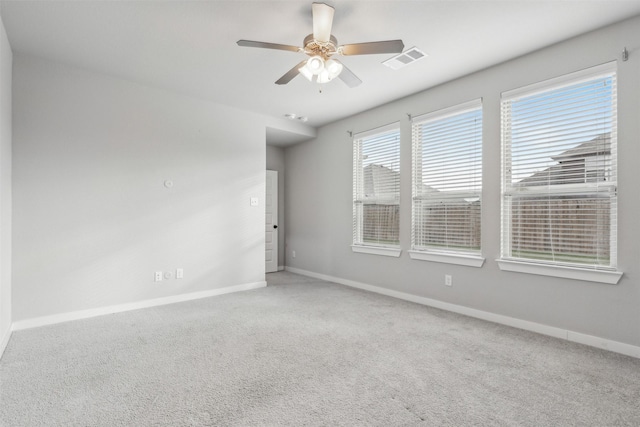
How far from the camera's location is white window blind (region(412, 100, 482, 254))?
372 cm

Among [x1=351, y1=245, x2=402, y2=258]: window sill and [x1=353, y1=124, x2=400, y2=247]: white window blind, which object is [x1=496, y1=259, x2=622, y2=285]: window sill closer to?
[x1=351, y1=245, x2=402, y2=258]: window sill

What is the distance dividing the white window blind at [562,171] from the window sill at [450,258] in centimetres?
28

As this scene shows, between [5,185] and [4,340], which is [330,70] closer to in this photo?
[5,185]

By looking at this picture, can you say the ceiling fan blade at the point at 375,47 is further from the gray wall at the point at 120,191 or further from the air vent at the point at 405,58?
the gray wall at the point at 120,191

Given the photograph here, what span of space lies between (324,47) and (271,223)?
14.3 ft

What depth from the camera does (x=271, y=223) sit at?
21.2 feet

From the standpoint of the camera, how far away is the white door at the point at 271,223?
6.40 m

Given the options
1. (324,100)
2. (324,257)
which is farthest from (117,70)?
(324,257)

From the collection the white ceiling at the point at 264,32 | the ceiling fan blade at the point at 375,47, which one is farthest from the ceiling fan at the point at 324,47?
the white ceiling at the point at 264,32

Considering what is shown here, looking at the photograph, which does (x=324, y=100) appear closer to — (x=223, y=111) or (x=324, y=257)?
(x=223, y=111)

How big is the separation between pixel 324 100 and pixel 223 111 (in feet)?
4.93

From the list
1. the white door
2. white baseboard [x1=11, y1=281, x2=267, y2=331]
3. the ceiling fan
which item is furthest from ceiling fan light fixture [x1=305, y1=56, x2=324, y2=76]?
the white door

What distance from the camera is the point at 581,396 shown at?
2.06m

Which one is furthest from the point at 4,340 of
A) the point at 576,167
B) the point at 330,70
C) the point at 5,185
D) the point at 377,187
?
the point at 576,167
